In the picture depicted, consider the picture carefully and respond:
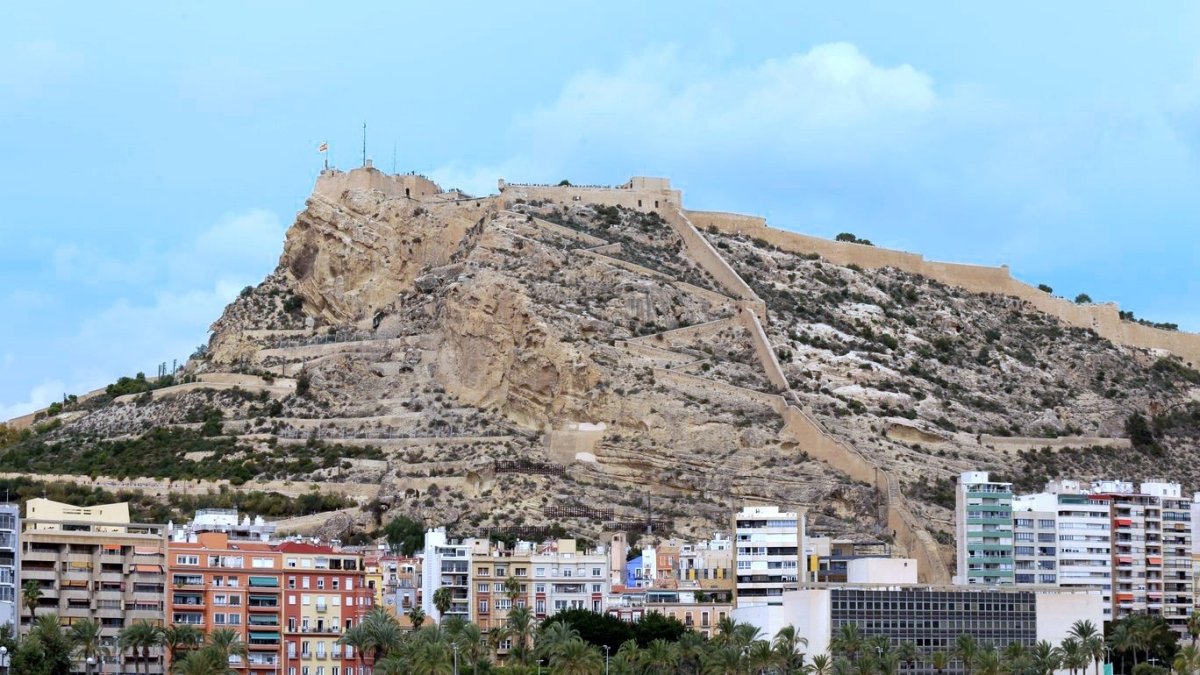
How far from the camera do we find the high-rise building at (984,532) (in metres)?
→ 102

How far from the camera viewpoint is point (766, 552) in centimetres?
9800

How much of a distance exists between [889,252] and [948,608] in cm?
5206

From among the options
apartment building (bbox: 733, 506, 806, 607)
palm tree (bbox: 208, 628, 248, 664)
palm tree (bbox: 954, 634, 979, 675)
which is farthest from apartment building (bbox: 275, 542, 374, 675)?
palm tree (bbox: 954, 634, 979, 675)

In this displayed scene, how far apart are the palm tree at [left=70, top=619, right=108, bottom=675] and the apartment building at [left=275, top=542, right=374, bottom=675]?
8078 millimetres

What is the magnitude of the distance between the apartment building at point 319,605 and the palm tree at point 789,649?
1411 cm

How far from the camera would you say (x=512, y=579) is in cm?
9531

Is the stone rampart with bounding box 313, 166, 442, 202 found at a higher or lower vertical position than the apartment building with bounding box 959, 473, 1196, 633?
higher

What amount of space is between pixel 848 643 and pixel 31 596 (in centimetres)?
2584

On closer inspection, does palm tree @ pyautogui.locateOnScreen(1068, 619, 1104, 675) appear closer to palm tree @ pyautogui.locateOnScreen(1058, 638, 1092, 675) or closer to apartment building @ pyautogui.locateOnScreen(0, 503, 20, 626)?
palm tree @ pyautogui.locateOnScreen(1058, 638, 1092, 675)

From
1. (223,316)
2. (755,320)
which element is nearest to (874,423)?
(755,320)

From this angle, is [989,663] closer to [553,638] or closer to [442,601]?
[553,638]

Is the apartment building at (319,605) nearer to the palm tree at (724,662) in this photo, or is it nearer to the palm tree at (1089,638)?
the palm tree at (724,662)

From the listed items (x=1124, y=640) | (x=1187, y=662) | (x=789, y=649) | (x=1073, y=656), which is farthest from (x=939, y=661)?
(x=1124, y=640)

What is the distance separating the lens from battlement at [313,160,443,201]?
132 metres
